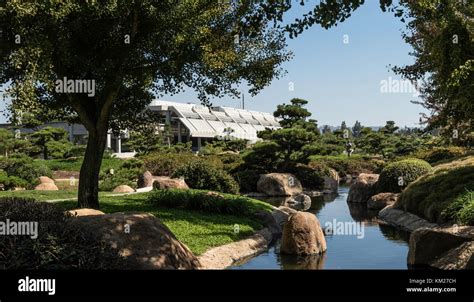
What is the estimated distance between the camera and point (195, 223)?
630 inches

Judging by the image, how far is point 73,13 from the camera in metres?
14.1

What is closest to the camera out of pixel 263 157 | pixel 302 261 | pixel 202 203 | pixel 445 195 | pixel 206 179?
pixel 302 261

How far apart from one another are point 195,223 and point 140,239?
619 cm

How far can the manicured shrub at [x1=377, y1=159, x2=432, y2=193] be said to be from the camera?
2639 centimetres

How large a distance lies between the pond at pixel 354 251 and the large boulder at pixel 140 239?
3.24 meters

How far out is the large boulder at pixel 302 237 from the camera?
14.5 meters

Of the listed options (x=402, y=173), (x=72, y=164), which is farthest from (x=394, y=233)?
(x=72, y=164)

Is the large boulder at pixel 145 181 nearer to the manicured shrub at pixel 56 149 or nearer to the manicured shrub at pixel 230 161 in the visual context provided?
the manicured shrub at pixel 230 161

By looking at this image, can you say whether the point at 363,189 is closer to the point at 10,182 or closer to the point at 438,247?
the point at 438,247

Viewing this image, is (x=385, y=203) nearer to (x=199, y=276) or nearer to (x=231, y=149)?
(x=199, y=276)

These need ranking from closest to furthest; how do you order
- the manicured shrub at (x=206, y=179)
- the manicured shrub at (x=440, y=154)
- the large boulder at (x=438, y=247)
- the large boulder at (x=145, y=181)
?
the large boulder at (x=438, y=247) → the manicured shrub at (x=206, y=179) → the large boulder at (x=145, y=181) → the manicured shrub at (x=440, y=154)

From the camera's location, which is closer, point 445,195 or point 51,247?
point 51,247

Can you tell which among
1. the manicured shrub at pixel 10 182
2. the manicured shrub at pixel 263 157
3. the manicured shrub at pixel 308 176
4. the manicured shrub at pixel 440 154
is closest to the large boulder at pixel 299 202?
the manicured shrub at pixel 308 176

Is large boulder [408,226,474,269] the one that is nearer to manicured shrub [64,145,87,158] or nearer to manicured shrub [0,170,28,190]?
manicured shrub [0,170,28,190]
